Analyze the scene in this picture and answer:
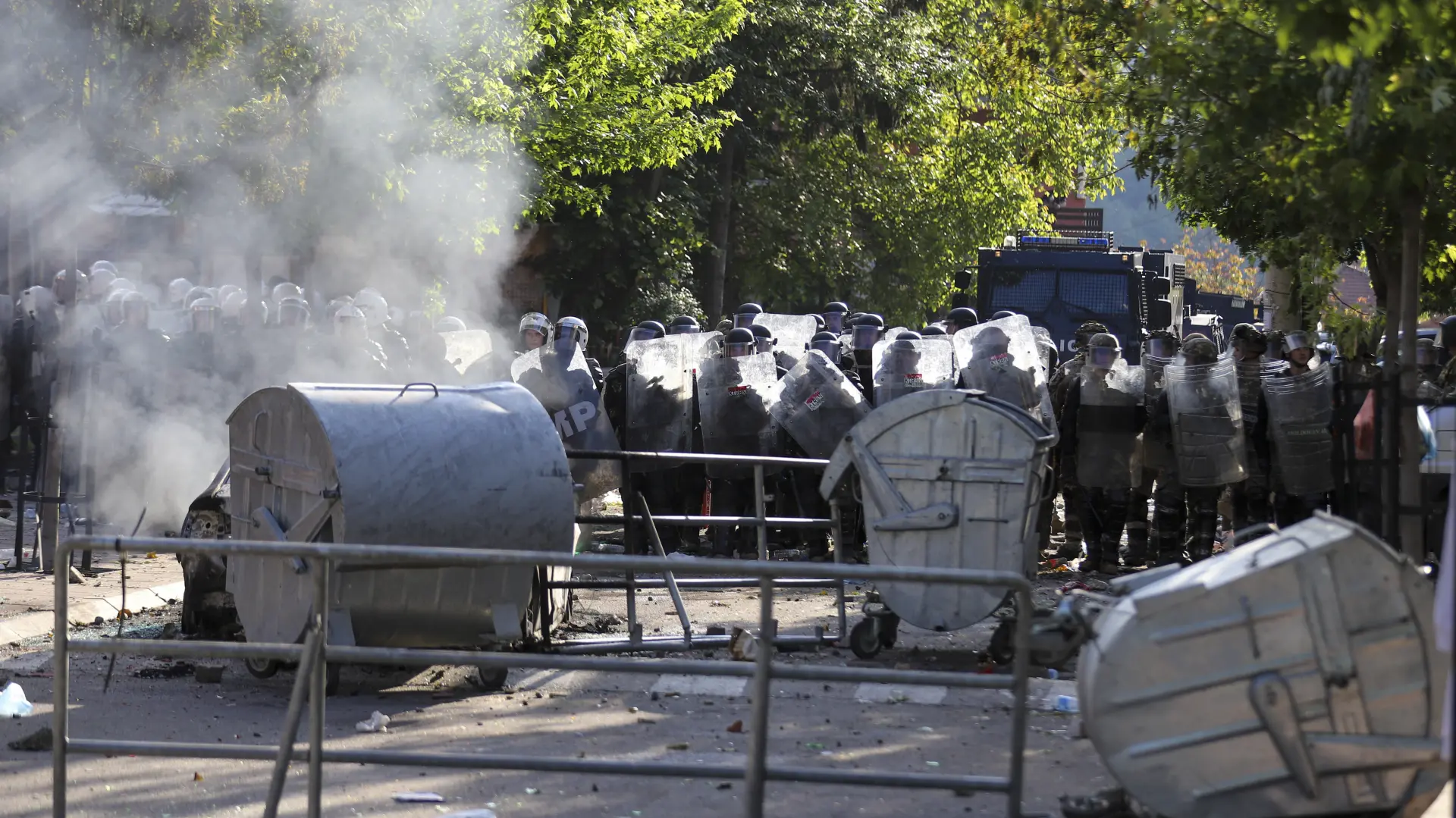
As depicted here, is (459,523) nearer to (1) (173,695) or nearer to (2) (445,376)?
(1) (173,695)

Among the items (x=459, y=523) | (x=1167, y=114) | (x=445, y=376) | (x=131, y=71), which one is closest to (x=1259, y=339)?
(x=1167, y=114)

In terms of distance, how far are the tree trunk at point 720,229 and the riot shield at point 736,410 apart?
14667 mm

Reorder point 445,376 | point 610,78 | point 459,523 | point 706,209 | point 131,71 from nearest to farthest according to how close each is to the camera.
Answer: point 459,523 → point 445,376 → point 131,71 → point 610,78 → point 706,209

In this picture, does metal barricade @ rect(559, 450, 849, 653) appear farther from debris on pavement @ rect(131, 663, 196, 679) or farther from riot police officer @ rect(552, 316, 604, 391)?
riot police officer @ rect(552, 316, 604, 391)

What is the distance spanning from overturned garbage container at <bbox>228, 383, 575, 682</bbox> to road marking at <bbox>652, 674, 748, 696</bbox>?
77 cm

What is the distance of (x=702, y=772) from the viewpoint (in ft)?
15.1

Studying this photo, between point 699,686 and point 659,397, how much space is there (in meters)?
5.63

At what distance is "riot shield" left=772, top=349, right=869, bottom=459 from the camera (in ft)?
40.8

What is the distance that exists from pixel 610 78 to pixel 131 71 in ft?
22.2

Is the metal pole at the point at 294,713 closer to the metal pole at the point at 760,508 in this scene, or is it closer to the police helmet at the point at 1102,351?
the metal pole at the point at 760,508

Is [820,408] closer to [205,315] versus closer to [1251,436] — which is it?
[1251,436]

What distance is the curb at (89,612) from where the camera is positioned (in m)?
8.68

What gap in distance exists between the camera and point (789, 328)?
56.4ft

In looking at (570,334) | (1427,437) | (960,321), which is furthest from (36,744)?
(960,321)
